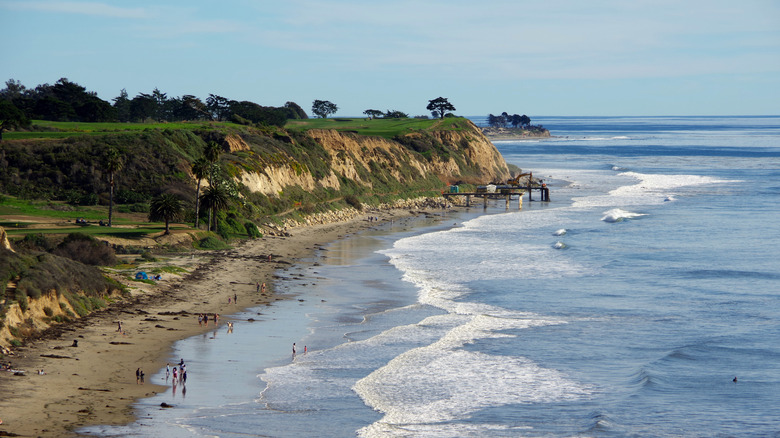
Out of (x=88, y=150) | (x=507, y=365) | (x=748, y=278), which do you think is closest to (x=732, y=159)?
(x=748, y=278)

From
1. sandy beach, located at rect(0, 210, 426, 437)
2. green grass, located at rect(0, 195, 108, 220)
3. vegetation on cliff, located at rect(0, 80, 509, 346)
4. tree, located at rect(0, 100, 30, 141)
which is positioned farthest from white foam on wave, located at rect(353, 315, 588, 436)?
tree, located at rect(0, 100, 30, 141)

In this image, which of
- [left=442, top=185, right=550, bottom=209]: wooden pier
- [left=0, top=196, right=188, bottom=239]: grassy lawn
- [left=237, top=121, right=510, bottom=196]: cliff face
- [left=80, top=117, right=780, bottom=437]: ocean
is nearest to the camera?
[left=80, top=117, right=780, bottom=437]: ocean

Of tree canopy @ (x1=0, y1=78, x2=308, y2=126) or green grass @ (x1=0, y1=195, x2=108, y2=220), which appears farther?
tree canopy @ (x1=0, y1=78, x2=308, y2=126)

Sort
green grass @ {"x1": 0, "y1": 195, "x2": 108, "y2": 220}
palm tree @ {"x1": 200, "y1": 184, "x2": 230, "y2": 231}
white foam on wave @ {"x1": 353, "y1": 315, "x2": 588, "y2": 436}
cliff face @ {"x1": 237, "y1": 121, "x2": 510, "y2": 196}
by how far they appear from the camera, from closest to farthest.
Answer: white foam on wave @ {"x1": 353, "y1": 315, "x2": 588, "y2": 436}, green grass @ {"x1": 0, "y1": 195, "x2": 108, "y2": 220}, palm tree @ {"x1": 200, "y1": 184, "x2": 230, "y2": 231}, cliff face @ {"x1": 237, "y1": 121, "x2": 510, "y2": 196}

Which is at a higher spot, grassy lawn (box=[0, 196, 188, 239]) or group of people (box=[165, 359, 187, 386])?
grassy lawn (box=[0, 196, 188, 239])

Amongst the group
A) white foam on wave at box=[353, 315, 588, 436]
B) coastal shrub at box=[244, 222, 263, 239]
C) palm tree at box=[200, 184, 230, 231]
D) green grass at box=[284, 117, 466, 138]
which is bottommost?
white foam on wave at box=[353, 315, 588, 436]

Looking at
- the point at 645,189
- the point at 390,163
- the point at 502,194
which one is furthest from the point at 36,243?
the point at 645,189

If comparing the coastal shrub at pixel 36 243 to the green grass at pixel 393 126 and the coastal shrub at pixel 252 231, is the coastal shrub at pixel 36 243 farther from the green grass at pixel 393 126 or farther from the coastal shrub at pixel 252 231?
the green grass at pixel 393 126

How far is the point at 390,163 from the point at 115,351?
274ft

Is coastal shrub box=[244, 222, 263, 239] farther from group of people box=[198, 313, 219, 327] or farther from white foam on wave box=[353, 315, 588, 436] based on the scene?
white foam on wave box=[353, 315, 588, 436]

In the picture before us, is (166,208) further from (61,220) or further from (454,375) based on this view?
(454,375)

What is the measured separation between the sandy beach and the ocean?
133 cm

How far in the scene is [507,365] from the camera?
1355 inches

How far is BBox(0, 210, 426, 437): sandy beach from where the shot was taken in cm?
2548
